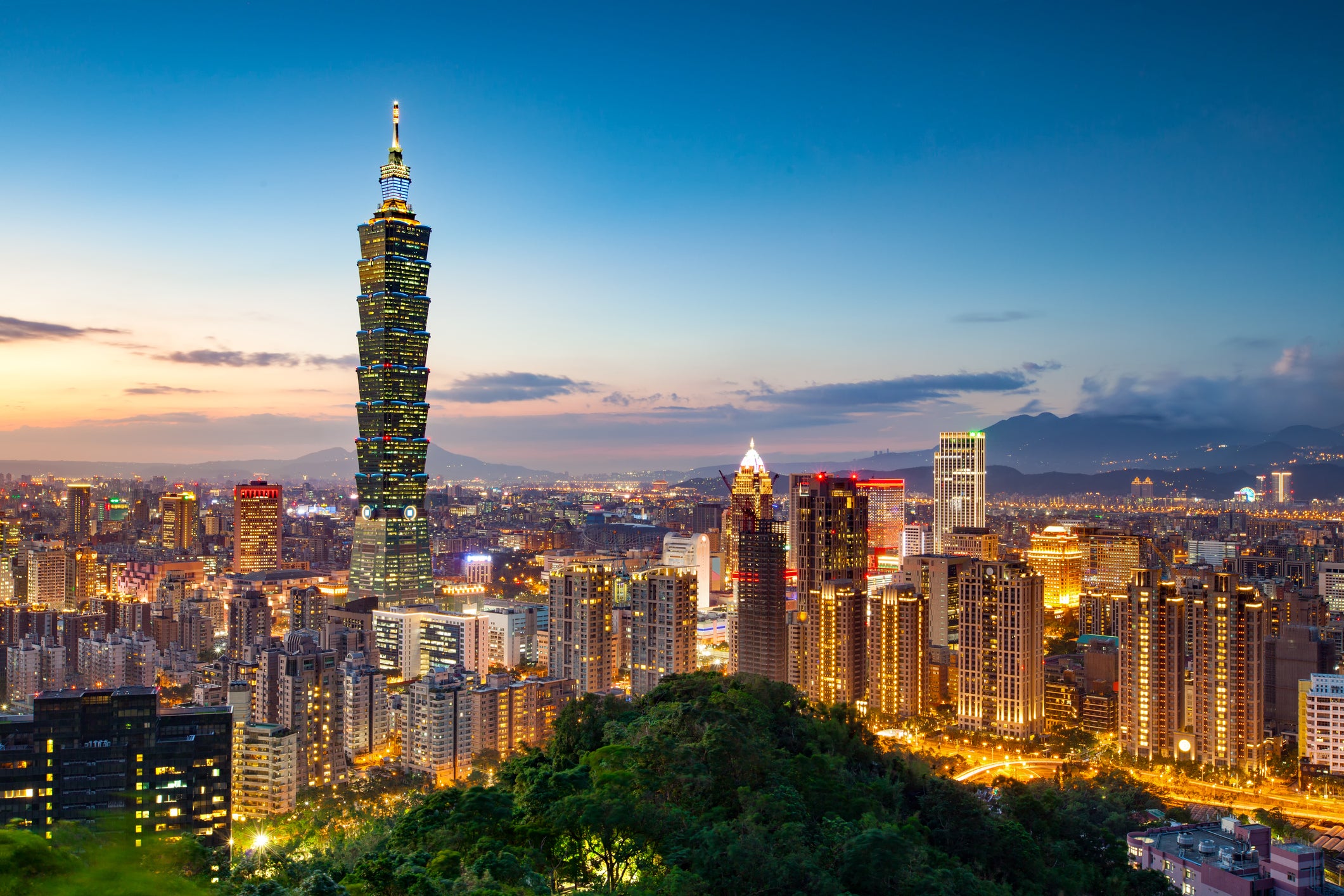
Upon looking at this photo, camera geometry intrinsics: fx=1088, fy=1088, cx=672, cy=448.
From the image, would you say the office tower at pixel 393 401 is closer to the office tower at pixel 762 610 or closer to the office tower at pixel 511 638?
the office tower at pixel 511 638

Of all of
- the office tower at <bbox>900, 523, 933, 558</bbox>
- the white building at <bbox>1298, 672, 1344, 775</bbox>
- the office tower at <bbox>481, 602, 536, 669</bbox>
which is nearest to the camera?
the white building at <bbox>1298, 672, 1344, 775</bbox>

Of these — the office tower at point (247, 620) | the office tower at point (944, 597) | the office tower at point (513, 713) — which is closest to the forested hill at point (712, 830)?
the office tower at point (513, 713)

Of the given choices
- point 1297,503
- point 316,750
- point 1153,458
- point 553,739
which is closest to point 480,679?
point 316,750

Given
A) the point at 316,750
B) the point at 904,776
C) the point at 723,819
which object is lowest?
the point at 316,750

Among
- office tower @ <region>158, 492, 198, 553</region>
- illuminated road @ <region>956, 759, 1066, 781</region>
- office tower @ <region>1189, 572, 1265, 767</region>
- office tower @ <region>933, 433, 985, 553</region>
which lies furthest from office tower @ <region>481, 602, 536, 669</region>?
office tower @ <region>933, 433, 985, 553</region>

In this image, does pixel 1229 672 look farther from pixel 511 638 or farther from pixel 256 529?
pixel 256 529

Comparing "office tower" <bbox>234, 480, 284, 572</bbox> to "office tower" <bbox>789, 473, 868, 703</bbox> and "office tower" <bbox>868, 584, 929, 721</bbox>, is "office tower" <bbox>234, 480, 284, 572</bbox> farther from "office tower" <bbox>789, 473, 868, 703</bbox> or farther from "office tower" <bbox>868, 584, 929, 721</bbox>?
"office tower" <bbox>868, 584, 929, 721</bbox>

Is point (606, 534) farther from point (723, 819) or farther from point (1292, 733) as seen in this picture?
point (723, 819)
